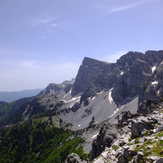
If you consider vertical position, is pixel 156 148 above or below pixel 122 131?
above

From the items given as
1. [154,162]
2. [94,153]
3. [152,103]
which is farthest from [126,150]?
[152,103]

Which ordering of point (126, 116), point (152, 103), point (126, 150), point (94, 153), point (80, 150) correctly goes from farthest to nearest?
point (80, 150) < point (152, 103) < point (126, 116) < point (94, 153) < point (126, 150)

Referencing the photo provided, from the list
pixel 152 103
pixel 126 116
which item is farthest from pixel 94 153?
pixel 152 103

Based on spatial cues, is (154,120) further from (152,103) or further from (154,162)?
(152,103)

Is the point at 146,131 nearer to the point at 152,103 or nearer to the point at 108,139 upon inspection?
the point at 108,139

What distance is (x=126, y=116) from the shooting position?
122250 mm

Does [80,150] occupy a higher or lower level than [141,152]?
lower

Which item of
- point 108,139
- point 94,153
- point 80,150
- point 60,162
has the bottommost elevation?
point 60,162

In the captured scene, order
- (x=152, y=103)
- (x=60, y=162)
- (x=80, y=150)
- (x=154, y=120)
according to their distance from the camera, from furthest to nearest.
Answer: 1. (x=60, y=162)
2. (x=80, y=150)
3. (x=152, y=103)
4. (x=154, y=120)

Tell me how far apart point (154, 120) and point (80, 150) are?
10972 cm

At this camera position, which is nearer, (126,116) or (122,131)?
(122,131)

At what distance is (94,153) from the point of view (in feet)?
321

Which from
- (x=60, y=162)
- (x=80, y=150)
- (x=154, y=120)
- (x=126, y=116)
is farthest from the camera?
(x=60, y=162)

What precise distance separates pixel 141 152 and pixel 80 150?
139724 millimetres
